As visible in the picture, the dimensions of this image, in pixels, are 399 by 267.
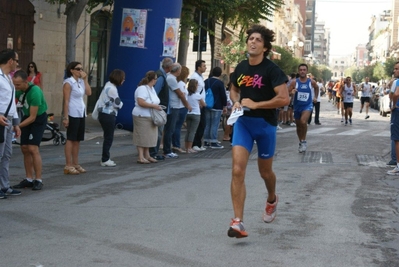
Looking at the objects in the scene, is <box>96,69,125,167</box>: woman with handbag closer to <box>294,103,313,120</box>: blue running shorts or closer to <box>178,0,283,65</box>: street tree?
<box>294,103,313,120</box>: blue running shorts

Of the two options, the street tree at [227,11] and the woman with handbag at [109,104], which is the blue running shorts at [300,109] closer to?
the woman with handbag at [109,104]

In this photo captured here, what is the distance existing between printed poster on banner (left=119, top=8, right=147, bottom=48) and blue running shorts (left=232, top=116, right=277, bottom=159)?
13429 mm

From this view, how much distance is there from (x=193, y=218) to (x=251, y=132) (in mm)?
1213

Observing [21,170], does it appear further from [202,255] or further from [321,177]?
[202,255]

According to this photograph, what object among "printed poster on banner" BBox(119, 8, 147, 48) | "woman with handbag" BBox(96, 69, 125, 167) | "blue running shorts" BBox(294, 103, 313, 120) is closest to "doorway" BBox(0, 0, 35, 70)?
"printed poster on banner" BBox(119, 8, 147, 48)

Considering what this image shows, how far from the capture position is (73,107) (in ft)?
37.7

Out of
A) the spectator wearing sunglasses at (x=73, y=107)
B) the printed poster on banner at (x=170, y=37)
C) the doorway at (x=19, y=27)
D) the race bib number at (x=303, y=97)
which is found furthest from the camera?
the doorway at (x=19, y=27)

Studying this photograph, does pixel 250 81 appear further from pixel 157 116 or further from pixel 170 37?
pixel 170 37

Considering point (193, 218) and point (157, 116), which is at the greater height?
point (157, 116)

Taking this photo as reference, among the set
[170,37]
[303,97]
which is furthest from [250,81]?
[170,37]

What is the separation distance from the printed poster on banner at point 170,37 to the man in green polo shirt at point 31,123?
34.7 ft

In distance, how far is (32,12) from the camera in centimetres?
2420

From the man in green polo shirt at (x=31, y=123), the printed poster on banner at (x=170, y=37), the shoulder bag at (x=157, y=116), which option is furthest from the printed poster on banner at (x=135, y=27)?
the man in green polo shirt at (x=31, y=123)

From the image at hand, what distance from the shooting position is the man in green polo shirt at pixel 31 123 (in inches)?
393
